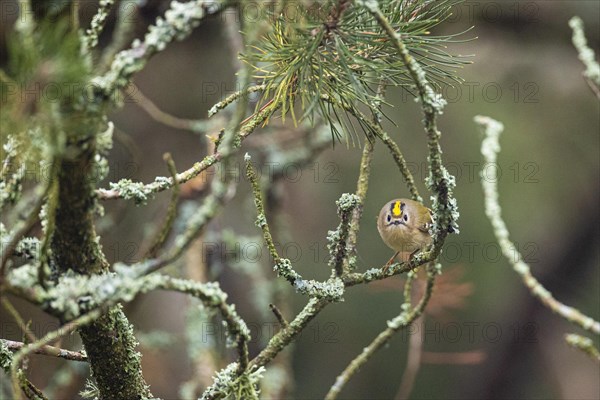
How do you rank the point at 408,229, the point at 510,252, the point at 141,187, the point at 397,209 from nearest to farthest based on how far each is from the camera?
1. the point at 510,252
2. the point at 141,187
3. the point at 408,229
4. the point at 397,209

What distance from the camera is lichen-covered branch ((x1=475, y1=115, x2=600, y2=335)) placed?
1.10 metres

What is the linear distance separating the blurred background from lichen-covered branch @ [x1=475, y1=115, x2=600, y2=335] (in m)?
3.12

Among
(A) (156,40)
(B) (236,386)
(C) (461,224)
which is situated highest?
(C) (461,224)

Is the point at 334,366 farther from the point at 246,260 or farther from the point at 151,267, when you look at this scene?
the point at 151,267

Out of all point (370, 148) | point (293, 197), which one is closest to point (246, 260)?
point (293, 197)

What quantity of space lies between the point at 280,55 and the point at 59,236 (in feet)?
2.04

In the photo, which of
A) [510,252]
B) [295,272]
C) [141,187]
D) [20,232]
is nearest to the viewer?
[20,232]

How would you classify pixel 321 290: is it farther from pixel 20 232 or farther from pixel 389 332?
pixel 20 232

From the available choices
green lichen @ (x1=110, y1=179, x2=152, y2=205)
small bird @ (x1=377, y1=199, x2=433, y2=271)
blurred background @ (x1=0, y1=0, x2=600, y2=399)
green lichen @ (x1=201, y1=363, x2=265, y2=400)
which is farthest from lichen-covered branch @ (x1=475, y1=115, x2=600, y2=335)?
blurred background @ (x1=0, y1=0, x2=600, y2=399)

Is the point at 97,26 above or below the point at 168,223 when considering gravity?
above

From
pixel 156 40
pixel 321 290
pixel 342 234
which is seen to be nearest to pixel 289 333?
pixel 321 290

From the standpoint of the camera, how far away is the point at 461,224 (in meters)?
5.07

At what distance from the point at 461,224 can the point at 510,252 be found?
3912 mm

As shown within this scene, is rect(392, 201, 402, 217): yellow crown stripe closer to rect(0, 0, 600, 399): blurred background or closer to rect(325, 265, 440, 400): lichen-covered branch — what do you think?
rect(325, 265, 440, 400): lichen-covered branch
